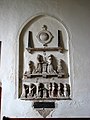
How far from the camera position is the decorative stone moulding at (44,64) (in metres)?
5.62

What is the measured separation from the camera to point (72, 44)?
5.89m

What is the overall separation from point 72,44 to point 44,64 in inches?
31.1

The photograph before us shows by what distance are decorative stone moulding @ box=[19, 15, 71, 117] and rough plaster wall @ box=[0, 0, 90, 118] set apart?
0.14m

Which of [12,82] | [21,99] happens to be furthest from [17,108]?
[12,82]

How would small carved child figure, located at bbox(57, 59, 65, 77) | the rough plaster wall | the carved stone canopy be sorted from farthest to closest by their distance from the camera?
the carved stone canopy
small carved child figure, located at bbox(57, 59, 65, 77)
the rough plaster wall

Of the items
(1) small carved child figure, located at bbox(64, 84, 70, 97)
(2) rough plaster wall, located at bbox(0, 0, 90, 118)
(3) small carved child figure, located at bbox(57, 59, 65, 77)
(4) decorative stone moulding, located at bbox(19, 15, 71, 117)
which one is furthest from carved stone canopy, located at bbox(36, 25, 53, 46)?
(1) small carved child figure, located at bbox(64, 84, 70, 97)

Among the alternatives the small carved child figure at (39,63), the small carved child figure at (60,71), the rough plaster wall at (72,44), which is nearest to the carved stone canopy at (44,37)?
the small carved child figure at (39,63)

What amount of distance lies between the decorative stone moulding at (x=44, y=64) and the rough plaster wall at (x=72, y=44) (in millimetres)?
142

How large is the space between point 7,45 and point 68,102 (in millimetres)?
1880

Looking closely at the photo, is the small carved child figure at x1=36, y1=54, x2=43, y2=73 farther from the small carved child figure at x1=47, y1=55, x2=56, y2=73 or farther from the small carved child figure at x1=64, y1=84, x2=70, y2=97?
the small carved child figure at x1=64, y1=84, x2=70, y2=97

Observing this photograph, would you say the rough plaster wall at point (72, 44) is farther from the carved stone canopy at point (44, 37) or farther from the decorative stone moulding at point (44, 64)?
the carved stone canopy at point (44, 37)

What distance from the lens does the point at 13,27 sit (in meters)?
5.99

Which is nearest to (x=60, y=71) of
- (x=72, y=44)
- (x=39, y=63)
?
(x=39, y=63)

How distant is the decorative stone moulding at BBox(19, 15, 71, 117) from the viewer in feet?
18.4
